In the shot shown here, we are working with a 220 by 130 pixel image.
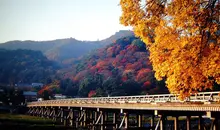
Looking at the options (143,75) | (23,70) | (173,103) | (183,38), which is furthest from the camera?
(23,70)

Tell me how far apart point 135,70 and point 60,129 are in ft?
178

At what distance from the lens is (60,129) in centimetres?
3844

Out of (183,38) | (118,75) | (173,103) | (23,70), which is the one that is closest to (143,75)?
(118,75)

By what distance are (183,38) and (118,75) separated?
255 feet

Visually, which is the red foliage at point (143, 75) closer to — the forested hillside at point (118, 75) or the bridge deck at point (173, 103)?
the forested hillside at point (118, 75)

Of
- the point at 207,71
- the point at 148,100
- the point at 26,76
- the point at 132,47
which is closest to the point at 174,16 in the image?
the point at 207,71

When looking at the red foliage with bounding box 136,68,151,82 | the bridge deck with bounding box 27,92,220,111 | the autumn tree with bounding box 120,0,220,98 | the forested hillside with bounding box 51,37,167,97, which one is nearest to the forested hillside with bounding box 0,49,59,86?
the forested hillside with bounding box 51,37,167,97

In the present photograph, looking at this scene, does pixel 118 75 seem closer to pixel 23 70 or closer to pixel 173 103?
pixel 173 103

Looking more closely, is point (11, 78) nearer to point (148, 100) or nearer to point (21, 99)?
point (21, 99)

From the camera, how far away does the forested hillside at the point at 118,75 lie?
74.4 m

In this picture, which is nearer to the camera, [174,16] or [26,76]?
[174,16]

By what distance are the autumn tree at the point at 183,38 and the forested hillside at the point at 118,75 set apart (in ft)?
191

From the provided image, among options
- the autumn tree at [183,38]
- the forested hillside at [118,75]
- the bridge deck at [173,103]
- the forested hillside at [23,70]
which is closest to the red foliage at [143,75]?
the forested hillside at [118,75]

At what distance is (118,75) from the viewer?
87.6m
